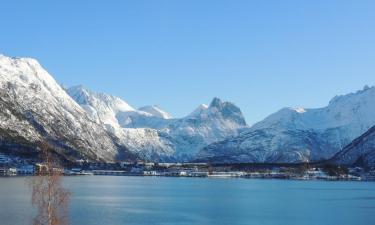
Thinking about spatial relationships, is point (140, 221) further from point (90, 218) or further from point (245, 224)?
point (245, 224)

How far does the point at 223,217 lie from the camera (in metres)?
133

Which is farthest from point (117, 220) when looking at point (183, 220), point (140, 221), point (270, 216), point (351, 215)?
point (351, 215)

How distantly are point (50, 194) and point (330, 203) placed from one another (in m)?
145

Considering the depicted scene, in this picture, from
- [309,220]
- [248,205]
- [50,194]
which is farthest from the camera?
[248,205]

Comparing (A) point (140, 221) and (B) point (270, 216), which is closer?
(A) point (140, 221)

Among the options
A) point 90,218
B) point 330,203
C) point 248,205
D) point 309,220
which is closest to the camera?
point 90,218

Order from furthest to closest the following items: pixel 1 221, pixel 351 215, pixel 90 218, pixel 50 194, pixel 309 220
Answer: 1. pixel 351 215
2. pixel 309 220
3. pixel 90 218
4. pixel 1 221
5. pixel 50 194

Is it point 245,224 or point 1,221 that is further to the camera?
point 245,224

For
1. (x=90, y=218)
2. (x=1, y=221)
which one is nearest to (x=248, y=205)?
(x=90, y=218)

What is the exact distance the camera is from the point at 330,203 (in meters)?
181

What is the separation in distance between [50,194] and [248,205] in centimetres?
12650

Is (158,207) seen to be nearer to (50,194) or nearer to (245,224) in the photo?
(245,224)

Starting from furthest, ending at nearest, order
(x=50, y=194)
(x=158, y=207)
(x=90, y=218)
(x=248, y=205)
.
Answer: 1. (x=248, y=205)
2. (x=158, y=207)
3. (x=90, y=218)
4. (x=50, y=194)

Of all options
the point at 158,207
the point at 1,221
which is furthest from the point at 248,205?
the point at 1,221
